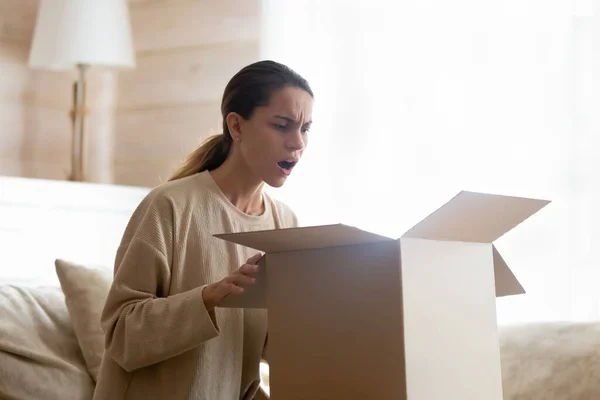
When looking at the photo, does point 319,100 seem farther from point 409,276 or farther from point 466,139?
point 409,276

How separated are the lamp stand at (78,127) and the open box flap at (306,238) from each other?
5.65 feet

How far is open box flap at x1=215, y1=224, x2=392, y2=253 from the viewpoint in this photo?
1.14 meters

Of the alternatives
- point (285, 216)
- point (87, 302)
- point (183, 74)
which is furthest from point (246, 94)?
point (183, 74)

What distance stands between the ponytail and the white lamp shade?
1152mm

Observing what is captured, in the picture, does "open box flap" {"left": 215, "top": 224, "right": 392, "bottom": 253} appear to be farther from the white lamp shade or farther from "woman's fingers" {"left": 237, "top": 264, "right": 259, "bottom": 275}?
the white lamp shade

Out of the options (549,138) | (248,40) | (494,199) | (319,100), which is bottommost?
(494,199)

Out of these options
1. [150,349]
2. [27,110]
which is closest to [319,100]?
[27,110]

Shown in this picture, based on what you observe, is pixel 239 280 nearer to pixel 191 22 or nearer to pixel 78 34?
pixel 78 34

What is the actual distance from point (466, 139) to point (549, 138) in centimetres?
22

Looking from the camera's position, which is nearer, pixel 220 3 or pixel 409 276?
pixel 409 276

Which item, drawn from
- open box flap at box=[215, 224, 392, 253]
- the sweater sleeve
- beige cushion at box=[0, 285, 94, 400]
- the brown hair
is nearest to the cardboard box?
open box flap at box=[215, 224, 392, 253]

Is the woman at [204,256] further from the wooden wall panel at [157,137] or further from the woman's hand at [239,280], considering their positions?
the wooden wall panel at [157,137]

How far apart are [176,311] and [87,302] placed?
0.70 meters

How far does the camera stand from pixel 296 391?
4.06 ft
